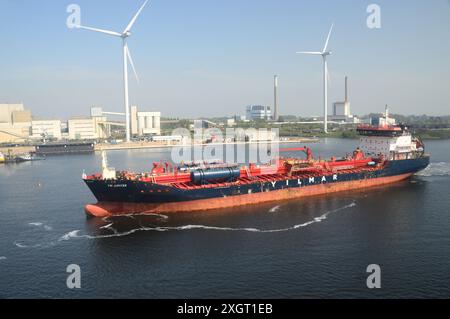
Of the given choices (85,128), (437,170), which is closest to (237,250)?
(437,170)

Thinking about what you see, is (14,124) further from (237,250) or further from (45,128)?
(237,250)

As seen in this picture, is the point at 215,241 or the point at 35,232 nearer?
the point at 215,241

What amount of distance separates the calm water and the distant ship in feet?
4.76

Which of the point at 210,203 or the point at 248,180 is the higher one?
the point at 248,180

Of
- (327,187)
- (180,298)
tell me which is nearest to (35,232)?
(180,298)

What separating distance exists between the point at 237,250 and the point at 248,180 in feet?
45.5

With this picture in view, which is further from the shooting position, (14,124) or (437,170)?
(14,124)

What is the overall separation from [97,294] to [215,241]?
8.91 metres

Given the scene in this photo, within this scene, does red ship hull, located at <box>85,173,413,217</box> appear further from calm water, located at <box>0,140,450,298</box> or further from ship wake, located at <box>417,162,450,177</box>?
ship wake, located at <box>417,162,450,177</box>

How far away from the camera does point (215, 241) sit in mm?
27047

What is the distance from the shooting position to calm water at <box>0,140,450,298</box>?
20359 mm

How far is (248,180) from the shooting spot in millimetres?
38594

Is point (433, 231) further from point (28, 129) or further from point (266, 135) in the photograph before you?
point (28, 129)

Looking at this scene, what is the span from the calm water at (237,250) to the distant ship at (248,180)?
1.45 metres
